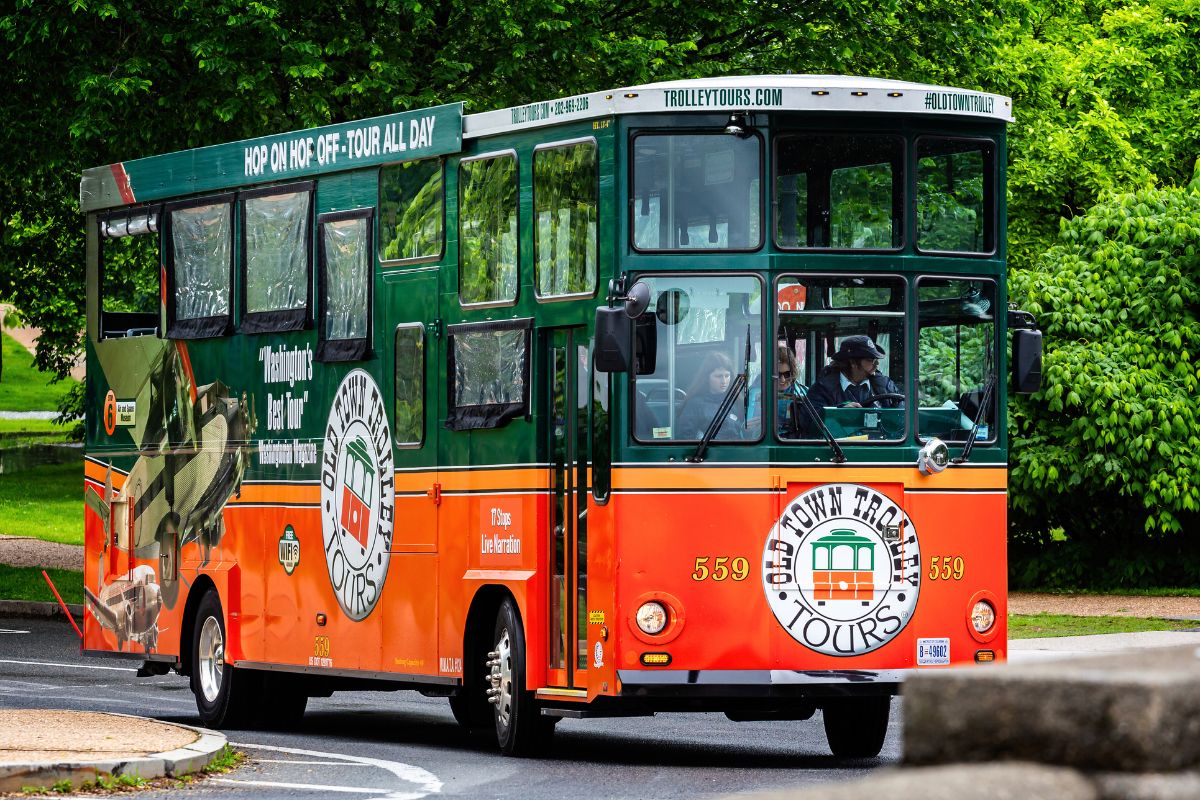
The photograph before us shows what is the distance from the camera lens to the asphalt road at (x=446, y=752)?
11.8m

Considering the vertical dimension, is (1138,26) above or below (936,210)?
above

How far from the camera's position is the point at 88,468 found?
746 inches

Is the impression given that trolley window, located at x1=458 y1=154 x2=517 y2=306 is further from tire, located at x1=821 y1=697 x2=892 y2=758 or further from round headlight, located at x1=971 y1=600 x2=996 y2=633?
round headlight, located at x1=971 y1=600 x2=996 y2=633

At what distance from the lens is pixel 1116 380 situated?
2623 centimetres

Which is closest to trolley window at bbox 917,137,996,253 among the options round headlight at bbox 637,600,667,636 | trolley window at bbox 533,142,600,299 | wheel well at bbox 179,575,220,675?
trolley window at bbox 533,142,600,299

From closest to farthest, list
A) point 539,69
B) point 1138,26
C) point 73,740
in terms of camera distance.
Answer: point 73,740
point 539,69
point 1138,26

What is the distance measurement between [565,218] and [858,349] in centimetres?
193

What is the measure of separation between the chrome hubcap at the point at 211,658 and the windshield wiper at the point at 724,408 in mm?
5355

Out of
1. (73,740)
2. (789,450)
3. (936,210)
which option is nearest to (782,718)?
(789,450)

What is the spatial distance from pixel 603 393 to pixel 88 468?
7.47 metres

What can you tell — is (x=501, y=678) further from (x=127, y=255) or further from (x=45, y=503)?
(x=45, y=503)

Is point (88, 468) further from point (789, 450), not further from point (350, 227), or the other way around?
point (789, 450)

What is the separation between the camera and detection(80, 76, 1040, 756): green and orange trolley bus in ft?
41.4

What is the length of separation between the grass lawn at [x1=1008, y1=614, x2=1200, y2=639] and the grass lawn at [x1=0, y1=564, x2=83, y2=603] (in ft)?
38.9
